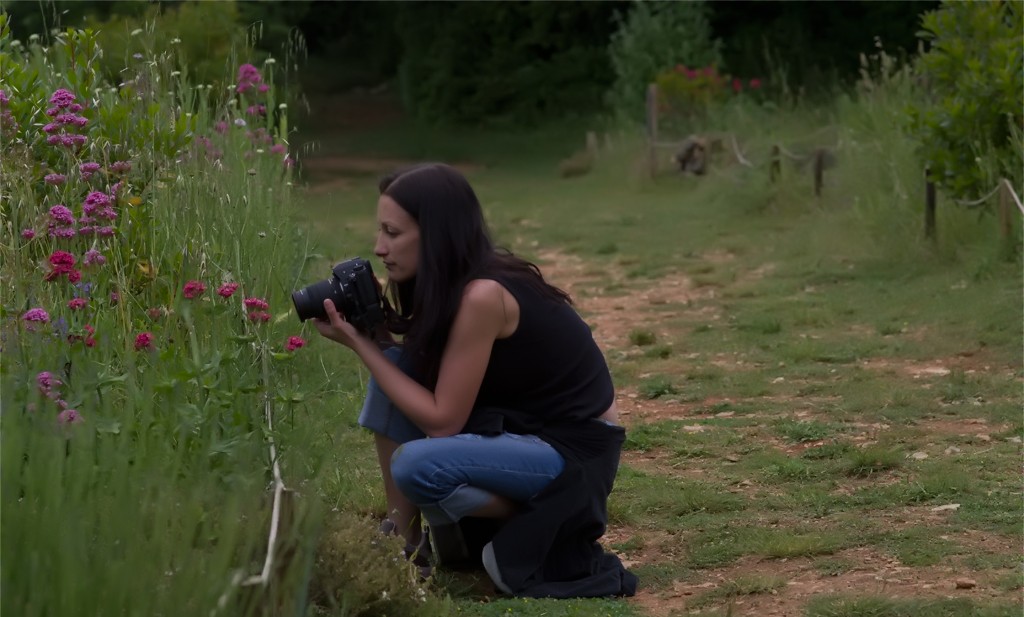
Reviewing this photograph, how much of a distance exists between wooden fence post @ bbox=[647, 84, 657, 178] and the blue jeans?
13038 millimetres

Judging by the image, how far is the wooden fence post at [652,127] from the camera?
667 inches

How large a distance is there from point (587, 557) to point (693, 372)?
10.4ft

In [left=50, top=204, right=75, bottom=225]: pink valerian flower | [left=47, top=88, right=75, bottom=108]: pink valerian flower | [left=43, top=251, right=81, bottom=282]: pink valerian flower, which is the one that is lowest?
[left=43, top=251, right=81, bottom=282]: pink valerian flower

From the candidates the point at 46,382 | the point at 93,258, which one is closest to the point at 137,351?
the point at 93,258

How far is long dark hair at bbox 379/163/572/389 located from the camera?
3.95 meters

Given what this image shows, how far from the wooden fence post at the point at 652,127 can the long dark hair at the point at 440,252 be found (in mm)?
13007

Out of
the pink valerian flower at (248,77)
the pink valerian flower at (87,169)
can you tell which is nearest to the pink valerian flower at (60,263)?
the pink valerian flower at (87,169)

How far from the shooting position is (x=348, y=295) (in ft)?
13.3

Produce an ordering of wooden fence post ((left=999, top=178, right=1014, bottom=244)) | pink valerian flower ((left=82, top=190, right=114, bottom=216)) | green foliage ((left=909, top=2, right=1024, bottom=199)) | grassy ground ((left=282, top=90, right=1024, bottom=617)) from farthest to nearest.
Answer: green foliage ((left=909, top=2, right=1024, bottom=199)) → wooden fence post ((left=999, top=178, right=1014, bottom=244)) → pink valerian flower ((left=82, top=190, right=114, bottom=216)) → grassy ground ((left=282, top=90, right=1024, bottom=617))

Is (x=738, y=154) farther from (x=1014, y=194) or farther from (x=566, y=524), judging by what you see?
(x=566, y=524)

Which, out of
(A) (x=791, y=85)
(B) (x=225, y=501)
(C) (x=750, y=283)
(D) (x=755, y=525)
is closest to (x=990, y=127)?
(C) (x=750, y=283)

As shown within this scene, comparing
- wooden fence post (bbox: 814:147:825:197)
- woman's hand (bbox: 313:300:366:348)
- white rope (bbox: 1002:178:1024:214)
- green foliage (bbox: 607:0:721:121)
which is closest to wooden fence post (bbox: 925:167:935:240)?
white rope (bbox: 1002:178:1024:214)

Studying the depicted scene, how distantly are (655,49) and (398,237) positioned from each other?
17090 millimetres

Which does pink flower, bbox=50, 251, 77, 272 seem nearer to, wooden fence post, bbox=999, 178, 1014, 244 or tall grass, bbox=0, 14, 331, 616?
tall grass, bbox=0, 14, 331, 616
